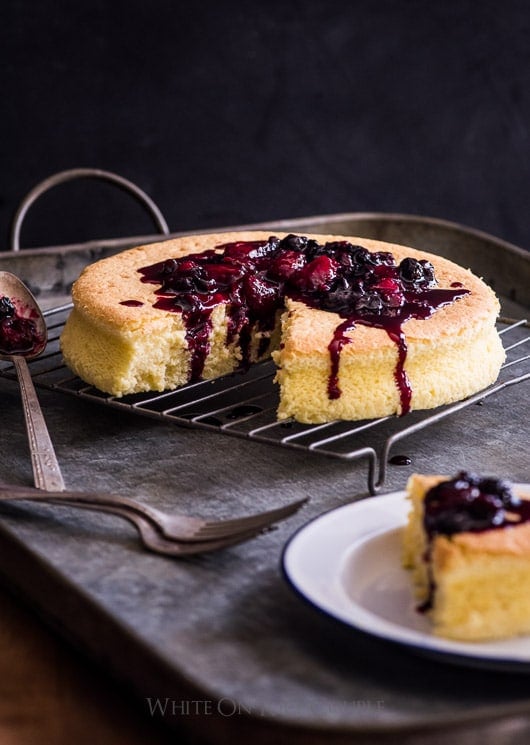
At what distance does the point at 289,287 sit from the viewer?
3.23 meters

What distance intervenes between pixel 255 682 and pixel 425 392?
124 cm

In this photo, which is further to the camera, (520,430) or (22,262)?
(22,262)

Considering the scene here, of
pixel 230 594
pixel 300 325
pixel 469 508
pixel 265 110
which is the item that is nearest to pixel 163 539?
pixel 230 594

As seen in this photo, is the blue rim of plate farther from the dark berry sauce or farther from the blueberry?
the blueberry

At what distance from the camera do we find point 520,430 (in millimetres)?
2936

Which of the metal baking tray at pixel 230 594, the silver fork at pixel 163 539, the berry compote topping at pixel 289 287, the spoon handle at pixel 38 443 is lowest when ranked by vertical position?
the metal baking tray at pixel 230 594

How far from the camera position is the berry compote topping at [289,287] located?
9.88 ft

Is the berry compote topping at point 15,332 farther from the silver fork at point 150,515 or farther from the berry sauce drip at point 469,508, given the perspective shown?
A: the berry sauce drip at point 469,508

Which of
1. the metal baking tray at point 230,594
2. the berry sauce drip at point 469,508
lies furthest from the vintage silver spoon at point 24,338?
the berry sauce drip at point 469,508

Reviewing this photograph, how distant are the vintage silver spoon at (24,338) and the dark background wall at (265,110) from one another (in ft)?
6.58

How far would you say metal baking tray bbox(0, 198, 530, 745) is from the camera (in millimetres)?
1729

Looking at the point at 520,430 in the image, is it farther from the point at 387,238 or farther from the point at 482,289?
the point at 387,238

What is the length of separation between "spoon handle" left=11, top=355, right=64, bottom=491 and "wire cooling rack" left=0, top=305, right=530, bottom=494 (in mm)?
54

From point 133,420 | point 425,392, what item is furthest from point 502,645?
point 133,420
